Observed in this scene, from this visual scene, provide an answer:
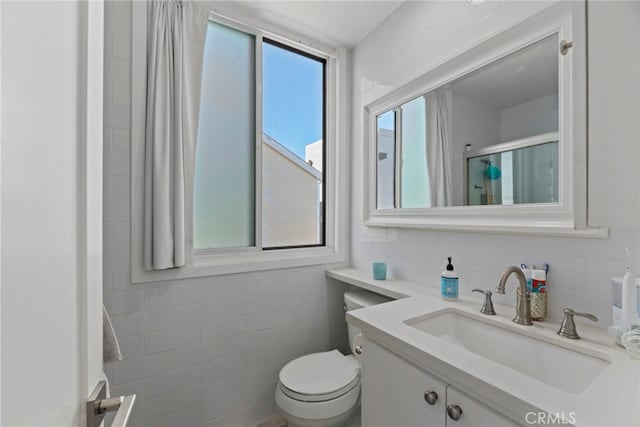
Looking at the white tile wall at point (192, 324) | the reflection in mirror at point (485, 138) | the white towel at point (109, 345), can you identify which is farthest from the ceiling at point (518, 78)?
the white towel at point (109, 345)

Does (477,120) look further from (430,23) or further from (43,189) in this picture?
(43,189)

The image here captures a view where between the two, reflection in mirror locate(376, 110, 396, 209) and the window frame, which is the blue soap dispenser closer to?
reflection in mirror locate(376, 110, 396, 209)

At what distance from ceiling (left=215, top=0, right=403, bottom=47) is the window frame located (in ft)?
0.19

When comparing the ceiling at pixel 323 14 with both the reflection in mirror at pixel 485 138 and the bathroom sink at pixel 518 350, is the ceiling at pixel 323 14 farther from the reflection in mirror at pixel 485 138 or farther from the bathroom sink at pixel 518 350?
the bathroom sink at pixel 518 350

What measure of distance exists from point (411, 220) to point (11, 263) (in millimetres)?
1535

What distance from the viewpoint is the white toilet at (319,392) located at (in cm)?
125

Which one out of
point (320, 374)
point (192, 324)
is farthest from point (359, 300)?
point (192, 324)

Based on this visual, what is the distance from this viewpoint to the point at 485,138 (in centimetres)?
123

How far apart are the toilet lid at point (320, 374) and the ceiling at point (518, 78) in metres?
1.42

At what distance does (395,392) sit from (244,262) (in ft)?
3.53

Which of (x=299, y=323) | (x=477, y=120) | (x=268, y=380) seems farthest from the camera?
(x=299, y=323)

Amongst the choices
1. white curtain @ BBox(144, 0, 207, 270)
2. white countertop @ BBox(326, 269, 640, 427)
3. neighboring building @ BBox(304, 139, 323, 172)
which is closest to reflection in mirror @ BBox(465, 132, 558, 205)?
white countertop @ BBox(326, 269, 640, 427)

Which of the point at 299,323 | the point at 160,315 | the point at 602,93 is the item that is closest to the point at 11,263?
the point at 602,93

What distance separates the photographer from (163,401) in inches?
56.8
